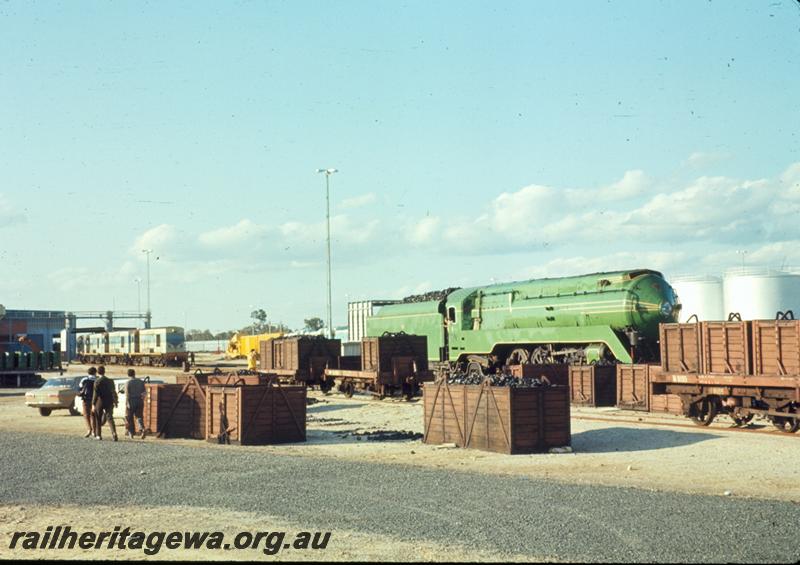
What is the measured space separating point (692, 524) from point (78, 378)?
26897 millimetres

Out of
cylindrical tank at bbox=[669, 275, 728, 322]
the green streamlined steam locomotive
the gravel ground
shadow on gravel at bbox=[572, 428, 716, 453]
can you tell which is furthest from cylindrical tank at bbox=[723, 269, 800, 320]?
the gravel ground

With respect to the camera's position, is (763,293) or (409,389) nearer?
(409,389)

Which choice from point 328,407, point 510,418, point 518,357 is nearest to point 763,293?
point 518,357

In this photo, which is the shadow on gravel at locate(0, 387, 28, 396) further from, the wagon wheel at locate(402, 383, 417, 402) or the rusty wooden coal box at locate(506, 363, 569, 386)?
the rusty wooden coal box at locate(506, 363, 569, 386)

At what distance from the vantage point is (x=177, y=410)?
23391 millimetres

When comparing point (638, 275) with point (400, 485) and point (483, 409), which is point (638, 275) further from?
point (400, 485)

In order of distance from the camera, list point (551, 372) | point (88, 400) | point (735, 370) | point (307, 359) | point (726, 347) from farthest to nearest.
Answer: point (307, 359)
point (551, 372)
point (88, 400)
point (726, 347)
point (735, 370)

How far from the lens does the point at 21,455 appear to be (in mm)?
19578

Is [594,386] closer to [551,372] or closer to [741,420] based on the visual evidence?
[551,372]

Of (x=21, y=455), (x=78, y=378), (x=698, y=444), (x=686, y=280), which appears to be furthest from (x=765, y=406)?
(x=686, y=280)

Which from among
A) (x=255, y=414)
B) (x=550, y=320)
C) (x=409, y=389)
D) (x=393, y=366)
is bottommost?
(x=409, y=389)

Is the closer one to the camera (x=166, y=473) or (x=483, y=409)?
(x=166, y=473)

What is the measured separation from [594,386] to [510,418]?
1167 centimetres

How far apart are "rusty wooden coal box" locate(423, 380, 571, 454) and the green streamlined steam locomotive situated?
510 inches
